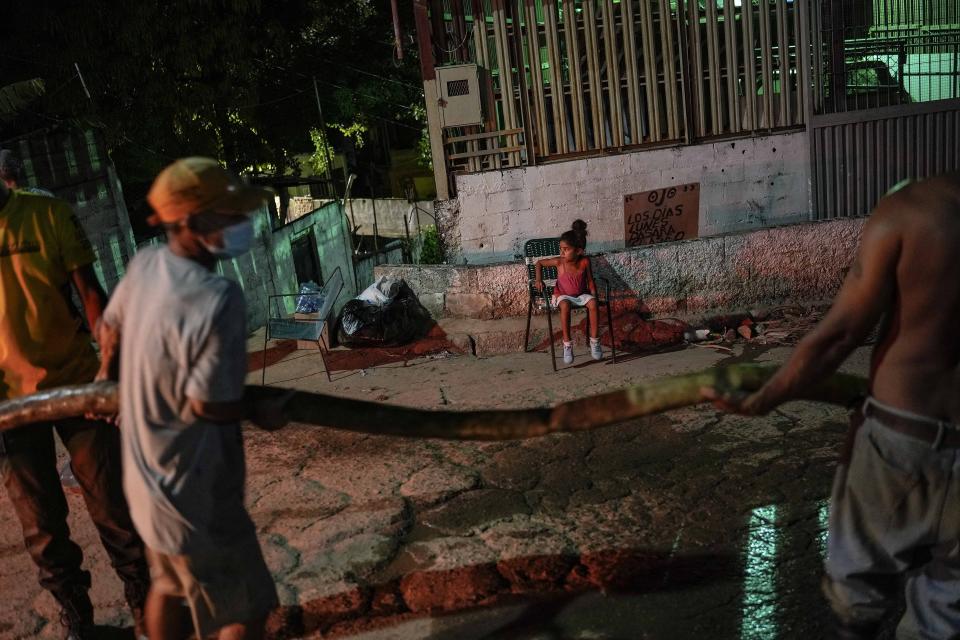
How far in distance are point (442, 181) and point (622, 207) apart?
2.14 metres

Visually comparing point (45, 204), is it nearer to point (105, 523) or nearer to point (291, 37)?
point (105, 523)

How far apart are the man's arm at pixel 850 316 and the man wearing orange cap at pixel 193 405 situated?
5.30ft

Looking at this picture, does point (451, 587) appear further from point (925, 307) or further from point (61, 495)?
point (925, 307)

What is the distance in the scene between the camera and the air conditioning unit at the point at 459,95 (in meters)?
8.80

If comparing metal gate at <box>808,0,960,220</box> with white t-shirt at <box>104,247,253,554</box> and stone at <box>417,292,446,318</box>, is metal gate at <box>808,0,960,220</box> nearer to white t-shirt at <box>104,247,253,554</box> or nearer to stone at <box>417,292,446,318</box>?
stone at <box>417,292,446,318</box>

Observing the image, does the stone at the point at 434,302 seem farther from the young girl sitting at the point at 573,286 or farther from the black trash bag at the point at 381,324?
the young girl sitting at the point at 573,286

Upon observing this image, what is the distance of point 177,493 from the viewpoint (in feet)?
7.99

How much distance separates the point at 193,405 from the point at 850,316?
1947 millimetres

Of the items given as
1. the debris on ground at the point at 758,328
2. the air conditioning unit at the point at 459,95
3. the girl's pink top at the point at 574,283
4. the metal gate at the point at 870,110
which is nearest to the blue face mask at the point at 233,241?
the girl's pink top at the point at 574,283

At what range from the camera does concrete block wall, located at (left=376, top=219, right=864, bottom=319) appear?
8297 millimetres

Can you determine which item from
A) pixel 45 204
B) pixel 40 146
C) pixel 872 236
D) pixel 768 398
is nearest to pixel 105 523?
pixel 45 204

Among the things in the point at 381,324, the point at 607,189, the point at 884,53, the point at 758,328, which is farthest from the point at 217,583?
the point at 884,53

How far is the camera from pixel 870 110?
9.19 m

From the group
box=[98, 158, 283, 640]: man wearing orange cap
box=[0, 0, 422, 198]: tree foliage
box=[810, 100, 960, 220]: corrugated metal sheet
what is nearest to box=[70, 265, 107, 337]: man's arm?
box=[98, 158, 283, 640]: man wearing orange cap
